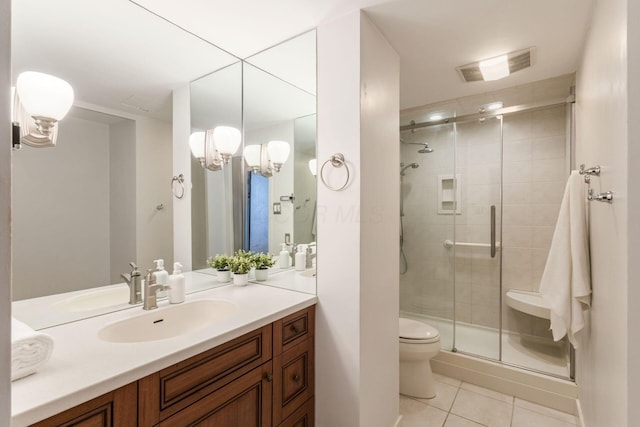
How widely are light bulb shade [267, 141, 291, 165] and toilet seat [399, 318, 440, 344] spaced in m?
1.53

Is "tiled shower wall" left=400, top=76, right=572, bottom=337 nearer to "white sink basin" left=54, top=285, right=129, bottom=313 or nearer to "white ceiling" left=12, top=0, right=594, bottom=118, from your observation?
"white ceiling" left=12, top=0, right=594, bottom=118

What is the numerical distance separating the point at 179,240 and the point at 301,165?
2.77ft

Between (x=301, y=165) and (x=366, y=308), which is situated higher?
(x=301, y=165)

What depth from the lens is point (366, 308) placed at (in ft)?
5.04

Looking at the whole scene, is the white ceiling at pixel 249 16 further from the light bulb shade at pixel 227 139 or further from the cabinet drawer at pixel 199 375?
the cabinet drawer at pixel 199 375

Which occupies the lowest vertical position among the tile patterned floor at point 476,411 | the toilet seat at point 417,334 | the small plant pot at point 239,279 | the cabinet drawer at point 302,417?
the tile patterned floor at point 476,411

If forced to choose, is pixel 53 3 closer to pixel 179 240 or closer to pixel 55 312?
pixel 179 240

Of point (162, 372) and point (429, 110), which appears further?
point (429, 110)

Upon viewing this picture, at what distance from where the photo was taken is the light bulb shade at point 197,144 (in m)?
1.78

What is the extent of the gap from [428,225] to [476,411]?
1519mm

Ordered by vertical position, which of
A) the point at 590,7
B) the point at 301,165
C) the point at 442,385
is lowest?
the point at 442,385

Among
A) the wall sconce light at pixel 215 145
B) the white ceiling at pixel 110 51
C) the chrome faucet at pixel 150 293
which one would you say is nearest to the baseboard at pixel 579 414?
the chrome faucet at pixel 150 293

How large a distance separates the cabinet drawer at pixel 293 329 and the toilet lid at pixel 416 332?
0.95 meters

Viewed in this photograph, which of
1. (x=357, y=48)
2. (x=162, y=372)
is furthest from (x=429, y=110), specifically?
(x=162, y=372)
